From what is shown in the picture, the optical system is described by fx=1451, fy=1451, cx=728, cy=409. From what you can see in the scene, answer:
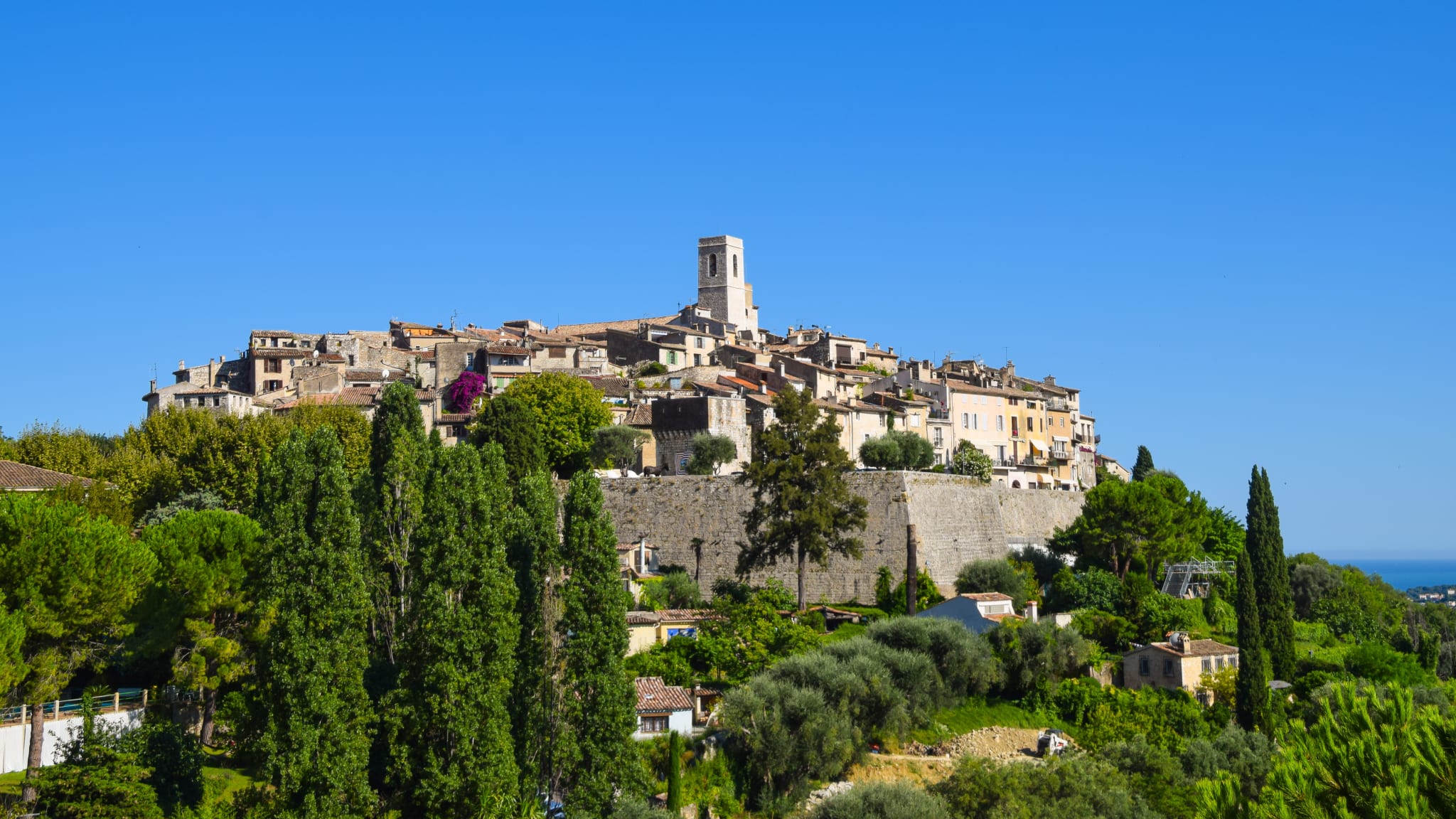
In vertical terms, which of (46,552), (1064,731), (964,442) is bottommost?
(1064,731)

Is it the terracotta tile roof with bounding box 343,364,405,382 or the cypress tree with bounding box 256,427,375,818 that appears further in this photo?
the terracotta tile roof with bounding box 343,364,405,382

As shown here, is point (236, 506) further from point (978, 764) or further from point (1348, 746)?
point (1348, 746)

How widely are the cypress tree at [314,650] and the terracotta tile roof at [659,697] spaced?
9683 millimetres

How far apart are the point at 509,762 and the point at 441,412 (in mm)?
46971

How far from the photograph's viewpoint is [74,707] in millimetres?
34250

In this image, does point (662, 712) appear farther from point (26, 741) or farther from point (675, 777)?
point (26, 741)

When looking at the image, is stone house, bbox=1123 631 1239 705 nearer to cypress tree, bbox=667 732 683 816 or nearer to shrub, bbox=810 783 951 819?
shrub, bbox=810 783 951 819

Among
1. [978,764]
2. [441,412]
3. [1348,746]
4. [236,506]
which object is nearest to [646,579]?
[236,506]

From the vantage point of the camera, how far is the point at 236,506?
2071 inches

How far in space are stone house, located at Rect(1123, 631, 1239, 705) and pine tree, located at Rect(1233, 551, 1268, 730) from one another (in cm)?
153

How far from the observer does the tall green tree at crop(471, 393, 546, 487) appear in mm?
55125

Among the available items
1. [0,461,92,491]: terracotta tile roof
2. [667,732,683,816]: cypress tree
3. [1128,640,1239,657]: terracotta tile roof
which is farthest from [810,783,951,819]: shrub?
[0,461,92,491]: terracotta tile roof

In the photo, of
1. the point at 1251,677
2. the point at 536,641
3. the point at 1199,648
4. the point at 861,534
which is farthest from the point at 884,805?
the point at 861,534

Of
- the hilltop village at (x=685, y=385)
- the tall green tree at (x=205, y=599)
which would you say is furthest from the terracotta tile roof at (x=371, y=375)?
the tall green tree at (x=205, y=599)
